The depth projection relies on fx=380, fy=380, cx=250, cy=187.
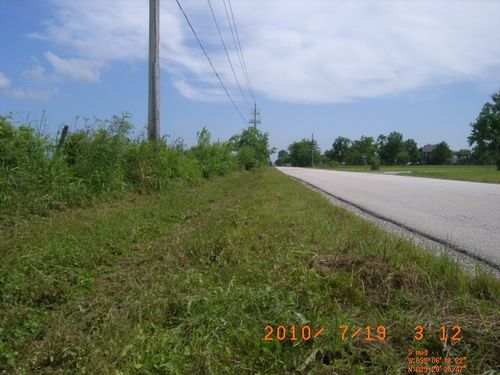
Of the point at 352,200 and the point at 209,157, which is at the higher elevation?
the point at 209,157

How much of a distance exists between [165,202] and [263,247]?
17.7 ft

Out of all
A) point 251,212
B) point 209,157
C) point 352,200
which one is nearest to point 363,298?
point 251,212

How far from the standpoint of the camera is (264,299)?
2.91m

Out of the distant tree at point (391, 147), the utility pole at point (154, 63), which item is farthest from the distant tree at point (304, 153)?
the utility pole at point (154, 63)

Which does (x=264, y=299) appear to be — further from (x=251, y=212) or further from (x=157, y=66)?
(x=157, y=66)

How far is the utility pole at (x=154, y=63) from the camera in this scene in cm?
1221

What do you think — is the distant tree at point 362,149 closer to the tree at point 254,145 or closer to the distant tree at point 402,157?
the distant tree at point 402,157

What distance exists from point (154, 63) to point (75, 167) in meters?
5.42

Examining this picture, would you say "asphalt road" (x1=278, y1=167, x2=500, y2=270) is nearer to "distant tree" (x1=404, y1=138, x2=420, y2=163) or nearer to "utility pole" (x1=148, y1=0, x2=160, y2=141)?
"utility pole" (x1=148, y1=0, x2=160, y2=141)

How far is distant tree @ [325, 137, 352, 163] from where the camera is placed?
12127 centimetres

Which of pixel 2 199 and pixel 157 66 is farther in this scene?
pixel 157 66

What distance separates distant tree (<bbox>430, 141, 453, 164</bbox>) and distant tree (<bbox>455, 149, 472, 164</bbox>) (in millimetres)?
3187

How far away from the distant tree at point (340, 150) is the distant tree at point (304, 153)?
4.74m
